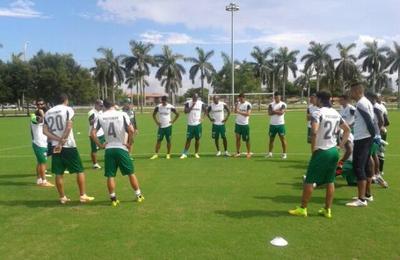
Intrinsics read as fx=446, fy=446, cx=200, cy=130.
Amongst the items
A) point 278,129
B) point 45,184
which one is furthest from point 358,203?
point 45,184

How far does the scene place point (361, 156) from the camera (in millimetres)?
8141

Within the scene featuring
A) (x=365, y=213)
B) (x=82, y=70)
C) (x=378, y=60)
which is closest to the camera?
(x=365, y=213)

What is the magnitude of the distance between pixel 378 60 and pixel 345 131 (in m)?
81.9

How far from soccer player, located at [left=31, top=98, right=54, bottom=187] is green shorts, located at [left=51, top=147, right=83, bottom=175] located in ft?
7.14

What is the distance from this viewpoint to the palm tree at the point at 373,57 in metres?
82.1

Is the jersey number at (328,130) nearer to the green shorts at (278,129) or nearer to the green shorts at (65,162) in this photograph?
the green shorts at (65,162)

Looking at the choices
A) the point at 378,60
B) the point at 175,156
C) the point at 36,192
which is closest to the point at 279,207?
the point at 36,192

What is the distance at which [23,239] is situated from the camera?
648 centimetres

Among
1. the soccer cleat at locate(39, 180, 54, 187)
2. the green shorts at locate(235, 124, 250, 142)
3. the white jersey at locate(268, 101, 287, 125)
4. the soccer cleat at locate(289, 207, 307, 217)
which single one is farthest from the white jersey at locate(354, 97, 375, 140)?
the soccer cleat at locate(39, 180, 54, 187)

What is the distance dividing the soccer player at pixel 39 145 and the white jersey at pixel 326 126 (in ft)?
21.4

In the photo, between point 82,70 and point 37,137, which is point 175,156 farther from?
point 82,70

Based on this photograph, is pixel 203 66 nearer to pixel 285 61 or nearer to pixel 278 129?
pixel 285 61

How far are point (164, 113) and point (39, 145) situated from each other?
4.92 meters

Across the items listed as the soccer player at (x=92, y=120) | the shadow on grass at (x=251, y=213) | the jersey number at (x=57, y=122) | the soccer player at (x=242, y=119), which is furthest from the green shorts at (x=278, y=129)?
the jersey number at (x=57, y=122)
